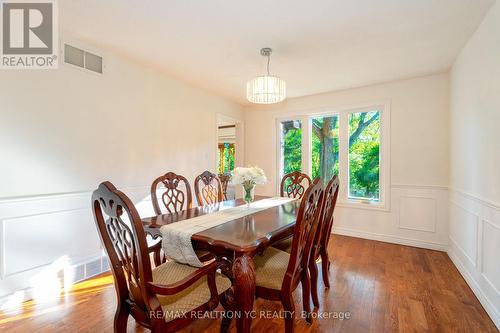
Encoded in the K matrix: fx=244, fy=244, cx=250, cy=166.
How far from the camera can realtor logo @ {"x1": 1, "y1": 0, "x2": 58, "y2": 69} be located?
78.4 inches

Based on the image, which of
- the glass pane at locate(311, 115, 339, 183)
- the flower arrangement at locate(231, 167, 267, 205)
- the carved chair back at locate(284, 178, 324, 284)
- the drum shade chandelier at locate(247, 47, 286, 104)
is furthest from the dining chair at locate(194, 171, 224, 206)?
the glass pane at locate(311, 115, 339, 183)

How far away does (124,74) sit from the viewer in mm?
2910

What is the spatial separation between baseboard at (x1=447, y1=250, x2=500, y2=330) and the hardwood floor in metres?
0.04

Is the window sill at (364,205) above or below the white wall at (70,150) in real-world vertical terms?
below

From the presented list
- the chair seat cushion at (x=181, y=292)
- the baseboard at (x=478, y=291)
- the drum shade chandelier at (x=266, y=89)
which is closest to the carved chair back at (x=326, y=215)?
the chair seat cushion at (x=181, y=292)

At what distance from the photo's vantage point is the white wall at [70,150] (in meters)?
2.06

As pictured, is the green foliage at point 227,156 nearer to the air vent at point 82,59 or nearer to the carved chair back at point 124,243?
the air vent at point 82,59

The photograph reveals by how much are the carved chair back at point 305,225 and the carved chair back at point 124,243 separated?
77 centimetres

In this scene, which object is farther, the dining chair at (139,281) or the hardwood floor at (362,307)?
the hardwood floor at (362,307)

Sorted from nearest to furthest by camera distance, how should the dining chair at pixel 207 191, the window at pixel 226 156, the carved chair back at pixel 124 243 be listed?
the carved chair back at pixel 124 243 < the dining chair at pixel 207 191 < the window at pixel 226 156

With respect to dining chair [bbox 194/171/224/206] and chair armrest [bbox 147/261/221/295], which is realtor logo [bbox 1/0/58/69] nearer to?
dining chair [bbox 194/171/224/206]

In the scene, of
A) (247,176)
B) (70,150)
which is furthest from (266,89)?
(70,150)

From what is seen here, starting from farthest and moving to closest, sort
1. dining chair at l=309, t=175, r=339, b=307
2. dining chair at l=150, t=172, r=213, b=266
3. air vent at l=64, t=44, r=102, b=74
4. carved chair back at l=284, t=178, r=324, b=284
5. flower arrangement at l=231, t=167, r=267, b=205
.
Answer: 1. air vent at l=64, t=44, r=102, b=74
2. flower arrangement at l=231, t=167, r=267, b=205
3. dining chair at l=150, t=172, r=213, b=266
4. dining chair at l=309, t=175, r=339, b=307
5. carved chair back at l=284, t=178, r=324, b=284

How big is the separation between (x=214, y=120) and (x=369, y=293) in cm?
337
